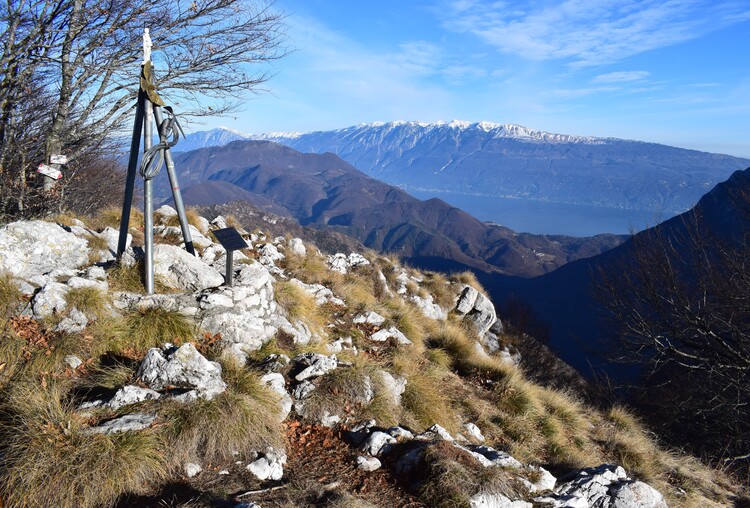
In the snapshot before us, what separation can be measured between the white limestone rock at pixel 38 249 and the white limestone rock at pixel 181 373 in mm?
2836

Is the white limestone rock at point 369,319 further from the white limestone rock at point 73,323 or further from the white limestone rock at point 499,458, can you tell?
the white limestone rock at point 73,323

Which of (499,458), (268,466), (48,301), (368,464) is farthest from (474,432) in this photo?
(48,301)

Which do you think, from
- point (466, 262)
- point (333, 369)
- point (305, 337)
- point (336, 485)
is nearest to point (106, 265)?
point (305, 337)

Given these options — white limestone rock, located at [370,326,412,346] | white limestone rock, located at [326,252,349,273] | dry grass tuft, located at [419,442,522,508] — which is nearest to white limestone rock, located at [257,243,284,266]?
white limestone rock, located at [326,252,349,273]

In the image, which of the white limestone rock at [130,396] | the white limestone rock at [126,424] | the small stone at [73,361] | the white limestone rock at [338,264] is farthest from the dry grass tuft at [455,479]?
the white limestone rock at [338,264]

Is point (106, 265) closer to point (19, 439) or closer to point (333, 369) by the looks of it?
point (19, 439)

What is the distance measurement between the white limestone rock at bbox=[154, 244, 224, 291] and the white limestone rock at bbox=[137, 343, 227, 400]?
5.72 feet

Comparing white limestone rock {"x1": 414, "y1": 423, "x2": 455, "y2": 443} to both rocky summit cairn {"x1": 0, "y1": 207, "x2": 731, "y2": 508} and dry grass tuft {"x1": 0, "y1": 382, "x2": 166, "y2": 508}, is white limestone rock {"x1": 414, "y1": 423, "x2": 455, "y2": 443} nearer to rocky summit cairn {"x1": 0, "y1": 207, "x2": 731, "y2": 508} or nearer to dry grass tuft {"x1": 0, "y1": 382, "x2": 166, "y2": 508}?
rocky summit cairn {"x1": 0, "y1": 207, "x2": 731, "y2": 508}

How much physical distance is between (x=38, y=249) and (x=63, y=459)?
14.2 ft

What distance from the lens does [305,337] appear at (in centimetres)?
696

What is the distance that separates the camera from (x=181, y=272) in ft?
20.7

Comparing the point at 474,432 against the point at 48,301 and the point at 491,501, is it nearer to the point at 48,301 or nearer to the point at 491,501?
the point at 491,501

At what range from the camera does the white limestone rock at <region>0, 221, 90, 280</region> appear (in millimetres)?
5938

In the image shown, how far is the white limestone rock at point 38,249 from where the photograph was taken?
5.94 meters
